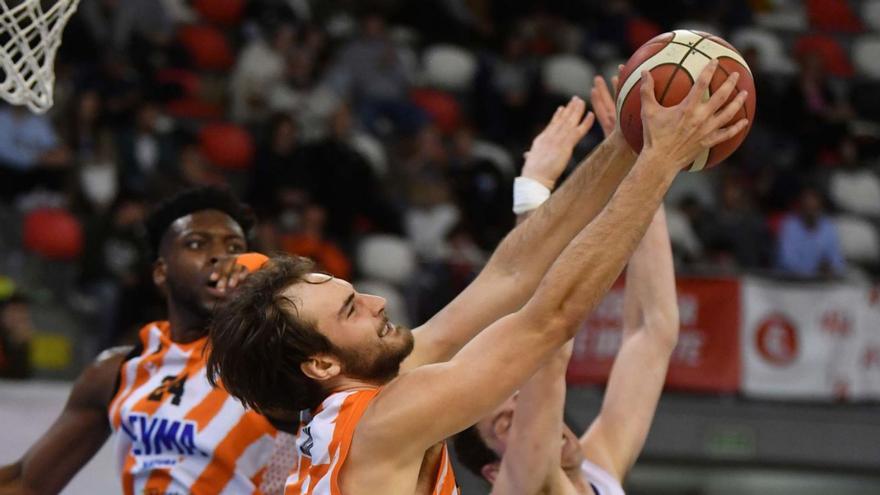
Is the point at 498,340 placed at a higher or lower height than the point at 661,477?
higher

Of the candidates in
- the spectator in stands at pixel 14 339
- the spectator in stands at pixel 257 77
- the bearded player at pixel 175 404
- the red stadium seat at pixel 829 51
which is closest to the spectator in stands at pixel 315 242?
the spectator in stands at pixel 257 77

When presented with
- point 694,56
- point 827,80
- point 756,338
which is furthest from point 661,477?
point 694,56

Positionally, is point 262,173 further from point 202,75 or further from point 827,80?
point 827,80

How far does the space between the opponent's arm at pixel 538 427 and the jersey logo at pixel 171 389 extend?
113cm

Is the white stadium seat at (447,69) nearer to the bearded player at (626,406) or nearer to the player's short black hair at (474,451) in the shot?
the bearded player at (626,406)

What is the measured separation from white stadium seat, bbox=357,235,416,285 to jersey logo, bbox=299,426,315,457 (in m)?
6.50

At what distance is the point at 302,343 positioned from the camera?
3281 millimetres

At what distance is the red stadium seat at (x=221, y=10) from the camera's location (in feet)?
38.7

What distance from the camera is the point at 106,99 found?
9758 mm

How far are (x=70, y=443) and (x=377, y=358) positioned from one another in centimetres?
161

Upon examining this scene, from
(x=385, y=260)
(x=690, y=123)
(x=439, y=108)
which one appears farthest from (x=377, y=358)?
(x=439, y=108)

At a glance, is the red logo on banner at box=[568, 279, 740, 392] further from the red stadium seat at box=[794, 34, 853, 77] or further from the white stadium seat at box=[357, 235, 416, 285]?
the red stadium seat at box=[794, 34, 853, 77]

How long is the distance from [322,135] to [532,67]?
2.78 metres

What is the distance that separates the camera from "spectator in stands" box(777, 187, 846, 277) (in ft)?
37.1
